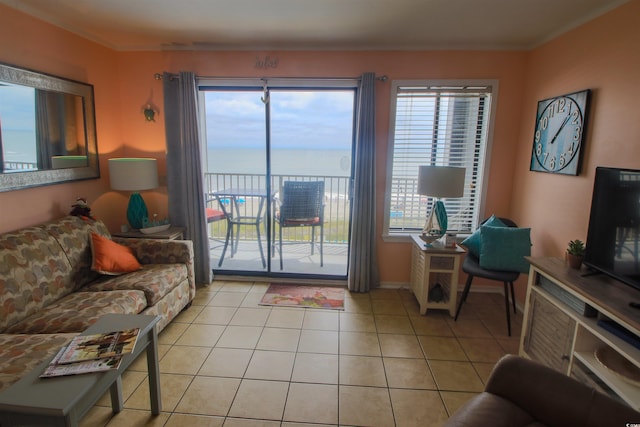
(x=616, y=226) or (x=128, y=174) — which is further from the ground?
A: (x=128, y=174)

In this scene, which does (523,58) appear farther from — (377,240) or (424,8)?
(377,240)

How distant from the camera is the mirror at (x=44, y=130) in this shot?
2.29 m

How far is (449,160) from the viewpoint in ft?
11.1

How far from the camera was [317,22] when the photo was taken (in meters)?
2.64

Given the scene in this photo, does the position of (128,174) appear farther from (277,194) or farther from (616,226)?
(616,226)

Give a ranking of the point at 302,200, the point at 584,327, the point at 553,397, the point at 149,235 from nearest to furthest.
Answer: the point at 553,397, the point at 584,327, the point at 149,235, the point at 302,200

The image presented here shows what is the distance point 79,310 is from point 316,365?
1580 millimetres

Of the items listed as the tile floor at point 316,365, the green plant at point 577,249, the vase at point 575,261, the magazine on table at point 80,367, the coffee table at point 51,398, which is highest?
the green plant at point 577,249

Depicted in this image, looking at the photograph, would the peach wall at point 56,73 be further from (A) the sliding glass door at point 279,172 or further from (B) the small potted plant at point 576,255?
(B) the small potted plant at point 576,255

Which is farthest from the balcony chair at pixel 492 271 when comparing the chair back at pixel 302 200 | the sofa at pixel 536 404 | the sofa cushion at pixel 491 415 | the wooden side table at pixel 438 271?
the chair back at pixel 302 200

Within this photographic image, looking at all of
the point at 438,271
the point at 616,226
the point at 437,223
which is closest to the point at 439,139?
the point at 437,223

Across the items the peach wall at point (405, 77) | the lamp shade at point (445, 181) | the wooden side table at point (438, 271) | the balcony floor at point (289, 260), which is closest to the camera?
the peach wall at point (405, 77)

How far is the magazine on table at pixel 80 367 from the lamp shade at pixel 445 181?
249 cm

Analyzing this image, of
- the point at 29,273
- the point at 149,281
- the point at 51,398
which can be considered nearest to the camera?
the point at 51,398
